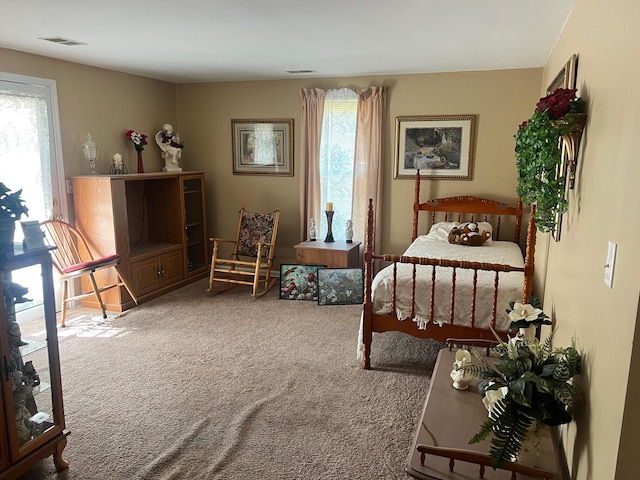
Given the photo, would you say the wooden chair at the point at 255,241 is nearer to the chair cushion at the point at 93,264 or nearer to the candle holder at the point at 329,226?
the candle holder at the point at 329,226

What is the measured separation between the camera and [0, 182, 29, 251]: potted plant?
1.93m

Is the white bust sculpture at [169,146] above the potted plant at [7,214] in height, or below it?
above

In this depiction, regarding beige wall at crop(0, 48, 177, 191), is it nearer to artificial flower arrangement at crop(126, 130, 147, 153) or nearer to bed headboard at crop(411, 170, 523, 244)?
artificial flower arrangement at crop(126, 130, 147, 153)

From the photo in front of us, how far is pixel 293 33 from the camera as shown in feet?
10.7

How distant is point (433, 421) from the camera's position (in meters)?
1.81

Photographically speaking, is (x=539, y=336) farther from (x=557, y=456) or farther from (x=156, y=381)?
(x=156, y=381)

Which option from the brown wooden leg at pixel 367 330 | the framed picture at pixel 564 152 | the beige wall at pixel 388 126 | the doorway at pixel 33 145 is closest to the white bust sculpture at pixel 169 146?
the beige wall at pixel 388 126

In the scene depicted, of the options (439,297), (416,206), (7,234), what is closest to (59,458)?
(7,234)

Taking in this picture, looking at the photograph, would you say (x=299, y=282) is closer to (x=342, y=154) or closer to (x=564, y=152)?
(x=342, y=154)

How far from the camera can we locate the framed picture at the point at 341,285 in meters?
4.70

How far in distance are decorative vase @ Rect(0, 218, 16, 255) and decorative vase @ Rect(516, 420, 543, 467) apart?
6.95 feet

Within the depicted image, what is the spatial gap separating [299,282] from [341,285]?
463mm

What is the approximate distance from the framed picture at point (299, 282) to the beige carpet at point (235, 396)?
440 millimetres

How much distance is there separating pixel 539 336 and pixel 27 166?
420cm
